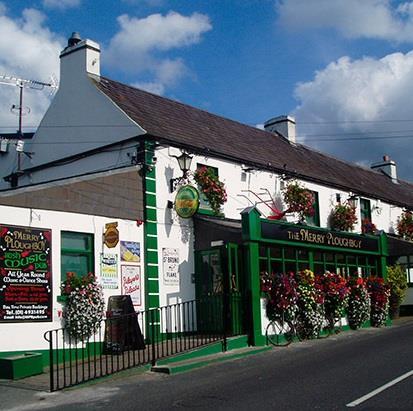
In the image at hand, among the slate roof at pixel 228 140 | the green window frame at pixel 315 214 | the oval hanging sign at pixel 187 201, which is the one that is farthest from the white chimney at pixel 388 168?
the oval hanging sign at pixel 187 201

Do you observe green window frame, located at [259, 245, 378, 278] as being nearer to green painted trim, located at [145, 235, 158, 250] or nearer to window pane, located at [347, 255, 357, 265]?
window pane, located at [347, 255, 357, 265]

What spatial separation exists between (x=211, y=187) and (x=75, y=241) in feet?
15.4

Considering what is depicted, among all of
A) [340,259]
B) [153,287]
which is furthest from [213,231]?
[340,259]

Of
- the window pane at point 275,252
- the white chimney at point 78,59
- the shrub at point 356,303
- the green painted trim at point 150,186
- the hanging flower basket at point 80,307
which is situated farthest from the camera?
the shrub at point 356,303

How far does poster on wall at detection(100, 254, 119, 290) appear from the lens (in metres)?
14.3

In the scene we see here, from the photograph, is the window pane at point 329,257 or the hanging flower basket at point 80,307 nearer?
the hanging flower basket at point 80,307

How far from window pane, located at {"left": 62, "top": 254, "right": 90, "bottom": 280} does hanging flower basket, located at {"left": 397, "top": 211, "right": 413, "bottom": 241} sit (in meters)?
18.3

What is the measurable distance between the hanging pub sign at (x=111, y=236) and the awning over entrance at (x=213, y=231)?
298 cm

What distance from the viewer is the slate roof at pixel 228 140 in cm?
1789

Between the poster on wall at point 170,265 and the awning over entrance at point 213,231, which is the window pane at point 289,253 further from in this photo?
the poster on wall at point 170,265

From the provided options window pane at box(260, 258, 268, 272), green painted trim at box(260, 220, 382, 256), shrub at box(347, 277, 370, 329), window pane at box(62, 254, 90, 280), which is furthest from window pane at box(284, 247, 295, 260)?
window pane at box(62, 254, 90, 280)

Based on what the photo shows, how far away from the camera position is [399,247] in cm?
2453

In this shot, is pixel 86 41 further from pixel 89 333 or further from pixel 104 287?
pixel 89 333

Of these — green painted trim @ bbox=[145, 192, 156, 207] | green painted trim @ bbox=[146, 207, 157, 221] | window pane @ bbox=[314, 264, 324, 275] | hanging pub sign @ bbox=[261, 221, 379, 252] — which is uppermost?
green painted trim @ bbox=[145, 192, 156, 207]
